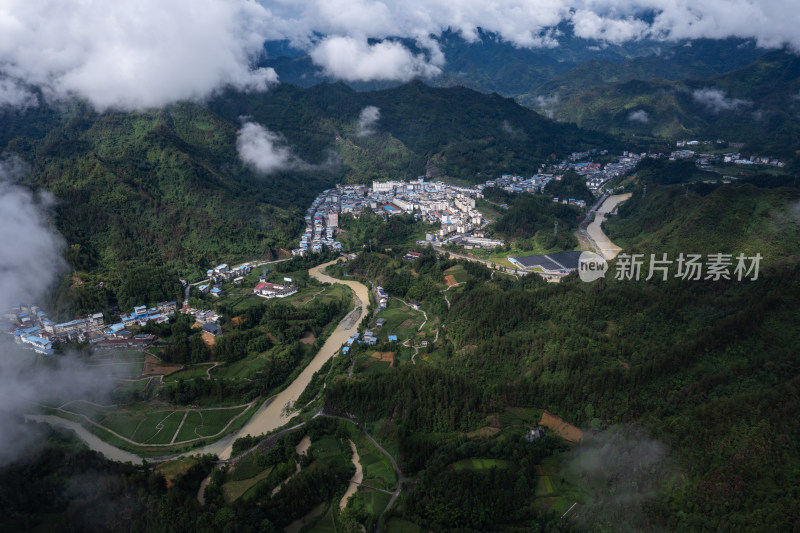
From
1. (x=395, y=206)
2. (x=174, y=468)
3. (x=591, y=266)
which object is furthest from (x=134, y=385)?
(x=395, y=206)

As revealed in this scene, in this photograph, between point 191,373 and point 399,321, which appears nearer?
point 191,373

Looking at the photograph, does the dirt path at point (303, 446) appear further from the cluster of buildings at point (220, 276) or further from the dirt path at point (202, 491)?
A: the cluster of buildings at point (220, 276)

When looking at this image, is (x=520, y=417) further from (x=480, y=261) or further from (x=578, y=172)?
(x=578, y=172)

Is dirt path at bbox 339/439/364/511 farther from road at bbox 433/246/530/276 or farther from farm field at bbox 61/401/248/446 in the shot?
road at bbox 433/246/530/276

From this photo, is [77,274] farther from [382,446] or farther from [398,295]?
[382,446]

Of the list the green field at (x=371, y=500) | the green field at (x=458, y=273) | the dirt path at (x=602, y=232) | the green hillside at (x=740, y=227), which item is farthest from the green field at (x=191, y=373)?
the dirt path at (x=602, y=232)

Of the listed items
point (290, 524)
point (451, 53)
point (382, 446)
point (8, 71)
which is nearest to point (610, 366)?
point (382, 446)
